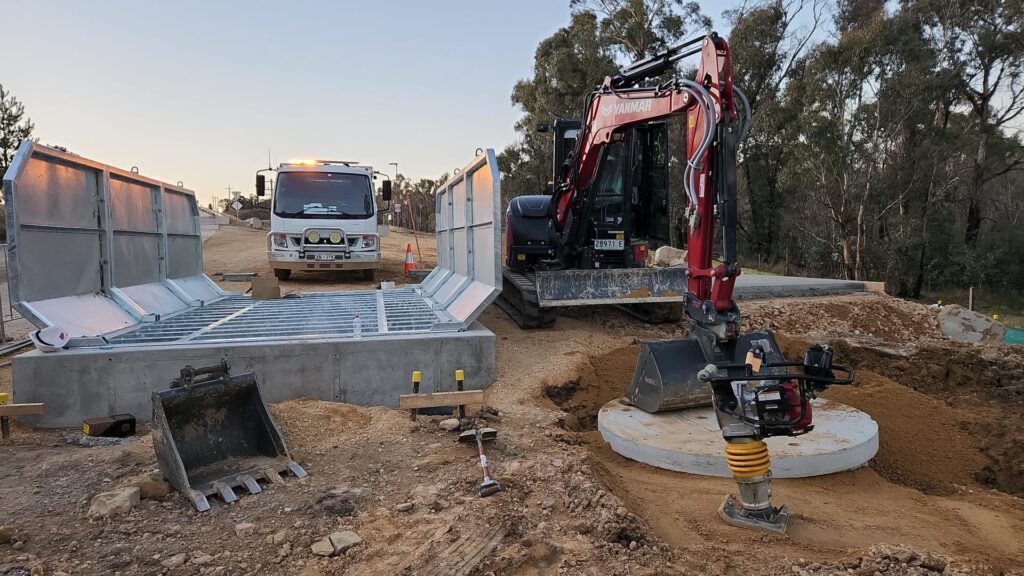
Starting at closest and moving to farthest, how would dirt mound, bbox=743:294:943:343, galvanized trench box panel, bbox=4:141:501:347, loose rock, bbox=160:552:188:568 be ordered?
1. loose rock, bbox=160:552:188:568
2. galvanized trench box panel, bbox=4:141:501:347
3. dirt mound, bbox=743:294:943:343

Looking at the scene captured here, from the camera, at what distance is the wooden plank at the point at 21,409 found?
497 cm

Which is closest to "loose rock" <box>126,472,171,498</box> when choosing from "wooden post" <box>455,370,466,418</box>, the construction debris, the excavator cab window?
"wooden post" <box>455,370,466,418</box>

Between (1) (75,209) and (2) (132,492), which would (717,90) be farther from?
(1) (75,209)

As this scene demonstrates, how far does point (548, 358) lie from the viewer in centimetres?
804

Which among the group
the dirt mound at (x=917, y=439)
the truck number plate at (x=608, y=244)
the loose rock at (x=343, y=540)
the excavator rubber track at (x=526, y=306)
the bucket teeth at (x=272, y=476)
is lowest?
the dirt mound at (x=917, y=439)

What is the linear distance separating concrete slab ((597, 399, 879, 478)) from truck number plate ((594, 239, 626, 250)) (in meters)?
4.46

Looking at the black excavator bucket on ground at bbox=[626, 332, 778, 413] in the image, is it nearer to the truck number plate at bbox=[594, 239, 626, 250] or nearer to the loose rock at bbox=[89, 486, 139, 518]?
the loose rock at bbox=[89, 486, 139, 518]

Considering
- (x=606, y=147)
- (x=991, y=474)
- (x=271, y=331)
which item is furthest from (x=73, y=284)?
(x=991, y=474)

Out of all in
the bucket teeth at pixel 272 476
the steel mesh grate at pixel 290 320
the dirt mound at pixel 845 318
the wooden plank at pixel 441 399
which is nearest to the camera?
the bucket teeth at pixel 272 476

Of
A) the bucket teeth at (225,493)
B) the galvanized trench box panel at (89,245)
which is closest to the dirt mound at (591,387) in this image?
the bucket teeth at (225,493)

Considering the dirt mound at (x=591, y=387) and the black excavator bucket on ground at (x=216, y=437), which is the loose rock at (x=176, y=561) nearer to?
the black excavator bucket on ground at (x=216, y=437)

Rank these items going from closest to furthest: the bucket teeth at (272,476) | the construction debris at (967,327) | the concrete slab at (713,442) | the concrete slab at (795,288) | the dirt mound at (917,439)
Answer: the bucket teeth at (272,476) → the concrete slab at (713,442) → the dirt mound at (917,439) → the construction debris at (967,327) → the concrete slab at (795,288)

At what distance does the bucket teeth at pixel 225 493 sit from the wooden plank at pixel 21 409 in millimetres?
2535

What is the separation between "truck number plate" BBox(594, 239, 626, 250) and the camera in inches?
388
